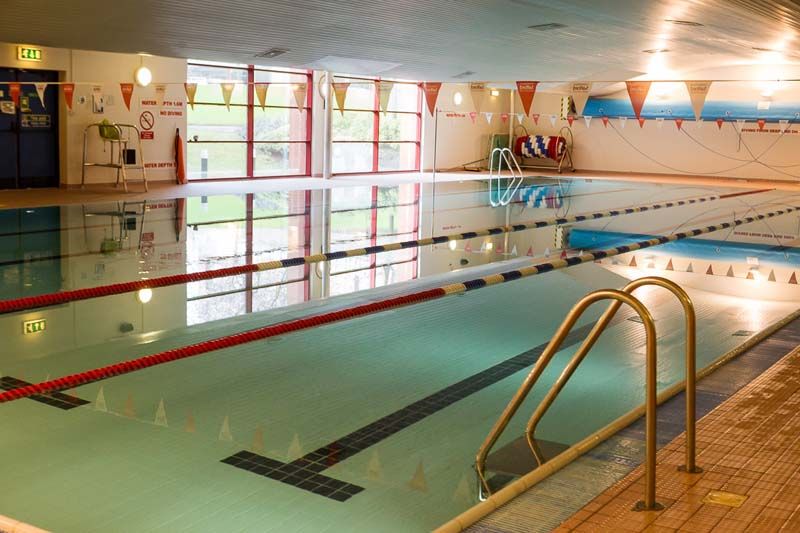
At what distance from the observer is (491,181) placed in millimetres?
22000

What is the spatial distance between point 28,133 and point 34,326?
975 centimetres

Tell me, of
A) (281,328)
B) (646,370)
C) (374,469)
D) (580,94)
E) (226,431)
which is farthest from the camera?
(580,94)

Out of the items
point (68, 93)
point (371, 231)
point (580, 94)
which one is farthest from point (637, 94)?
point (68, 93)

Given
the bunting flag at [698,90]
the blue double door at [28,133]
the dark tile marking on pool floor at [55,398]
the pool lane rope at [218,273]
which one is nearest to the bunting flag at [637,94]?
the bunting flag at [698,90]

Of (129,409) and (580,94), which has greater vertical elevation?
(580,94)

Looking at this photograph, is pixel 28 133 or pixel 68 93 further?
pixel 28 133

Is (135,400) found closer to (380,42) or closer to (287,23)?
(287,23)

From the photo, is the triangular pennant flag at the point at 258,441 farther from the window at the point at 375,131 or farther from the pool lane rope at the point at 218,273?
the window at the point at 375,131

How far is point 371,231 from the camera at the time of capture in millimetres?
11578

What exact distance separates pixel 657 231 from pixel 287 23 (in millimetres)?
5951

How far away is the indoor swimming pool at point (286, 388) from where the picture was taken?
349 centimetres

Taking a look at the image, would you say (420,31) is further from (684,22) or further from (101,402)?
(101,402)

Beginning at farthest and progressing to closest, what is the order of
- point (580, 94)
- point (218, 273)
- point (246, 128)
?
point (580, 94) → point (246, 128) → point (218, 273)

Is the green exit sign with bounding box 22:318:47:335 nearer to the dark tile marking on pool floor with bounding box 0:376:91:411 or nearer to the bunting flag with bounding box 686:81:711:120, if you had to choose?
the dark tile marking on pool floor with bounding box 0:376:91:411
